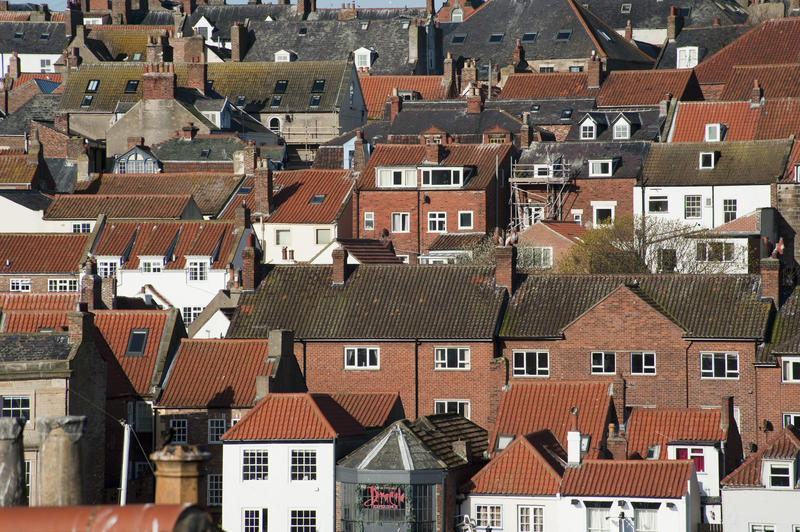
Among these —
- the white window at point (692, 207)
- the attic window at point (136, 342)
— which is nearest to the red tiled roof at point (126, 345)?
the attic window at point (136, 342)

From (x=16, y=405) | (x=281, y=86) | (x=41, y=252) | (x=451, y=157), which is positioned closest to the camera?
(x=16, y=405)

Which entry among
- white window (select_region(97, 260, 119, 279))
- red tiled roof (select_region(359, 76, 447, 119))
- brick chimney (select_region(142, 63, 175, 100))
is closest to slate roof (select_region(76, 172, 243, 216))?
brick chimney (select_region(142, 63, 175, 100))

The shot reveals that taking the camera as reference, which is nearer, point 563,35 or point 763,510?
point 763,510

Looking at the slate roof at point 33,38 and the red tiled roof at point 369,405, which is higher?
the slate roof at point 33,38

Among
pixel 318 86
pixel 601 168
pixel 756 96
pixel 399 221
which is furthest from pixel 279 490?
pixel 318 86

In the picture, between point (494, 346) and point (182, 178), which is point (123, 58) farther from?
point (494, 346)

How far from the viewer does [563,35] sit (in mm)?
113875

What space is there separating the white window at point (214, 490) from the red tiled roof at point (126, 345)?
4784 millimetres

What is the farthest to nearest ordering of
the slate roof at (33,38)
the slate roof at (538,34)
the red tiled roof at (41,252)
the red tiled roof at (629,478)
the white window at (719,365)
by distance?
the slate roof at (33,38)
the slate roof at (538,34)
the red tiled roof at (41,252)
the white window at (719,365)
the red tiled roof at (629,478)

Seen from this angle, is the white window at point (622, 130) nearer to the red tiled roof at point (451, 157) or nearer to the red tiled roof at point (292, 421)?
the red tiled roof at point (451, 157)

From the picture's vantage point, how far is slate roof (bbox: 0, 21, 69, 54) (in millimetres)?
130625

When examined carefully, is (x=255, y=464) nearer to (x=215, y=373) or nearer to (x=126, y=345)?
(x=215, y=373)

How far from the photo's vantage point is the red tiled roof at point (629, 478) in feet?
165

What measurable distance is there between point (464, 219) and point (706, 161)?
11607 millimetres
